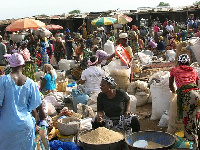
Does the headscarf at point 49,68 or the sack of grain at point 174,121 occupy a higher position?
the headscarf at point 49,68

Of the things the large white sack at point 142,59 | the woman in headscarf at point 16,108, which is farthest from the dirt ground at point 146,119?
the large white sack at point 142,59

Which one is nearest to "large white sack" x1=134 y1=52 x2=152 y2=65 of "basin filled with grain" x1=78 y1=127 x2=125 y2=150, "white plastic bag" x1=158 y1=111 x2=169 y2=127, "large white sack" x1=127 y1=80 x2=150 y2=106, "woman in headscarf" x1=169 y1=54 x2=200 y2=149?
"large white sack" x1=127 y1=80 x2=150 y2=106

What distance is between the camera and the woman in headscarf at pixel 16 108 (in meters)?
3.45

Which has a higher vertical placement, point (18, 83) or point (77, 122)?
point (18, 83)

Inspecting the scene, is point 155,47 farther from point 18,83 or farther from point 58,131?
point 18,83

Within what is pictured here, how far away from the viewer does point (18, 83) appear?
3.50 m

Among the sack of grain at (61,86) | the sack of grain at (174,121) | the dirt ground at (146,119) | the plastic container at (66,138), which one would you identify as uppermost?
the sack of grain at (174,121)

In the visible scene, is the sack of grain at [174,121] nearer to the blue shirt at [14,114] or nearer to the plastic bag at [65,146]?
the plastic bag at [65,146]

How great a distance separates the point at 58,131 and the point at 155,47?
9.47 metres

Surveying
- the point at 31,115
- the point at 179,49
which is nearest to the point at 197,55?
the point at 179,49

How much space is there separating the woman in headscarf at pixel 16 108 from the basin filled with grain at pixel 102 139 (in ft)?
2.52

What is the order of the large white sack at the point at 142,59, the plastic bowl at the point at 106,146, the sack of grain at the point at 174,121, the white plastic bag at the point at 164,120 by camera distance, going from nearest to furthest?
1. the plastic bowl at the point at 106,146
2. the sack of grain at the point at 174,121
3. the white plastic bag at the point at 164,120
4. the large white sack at the point at 142,59

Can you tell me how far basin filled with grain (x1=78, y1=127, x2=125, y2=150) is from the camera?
395cm

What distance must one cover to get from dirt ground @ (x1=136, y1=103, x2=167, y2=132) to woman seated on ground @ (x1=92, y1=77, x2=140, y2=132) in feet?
4.08
